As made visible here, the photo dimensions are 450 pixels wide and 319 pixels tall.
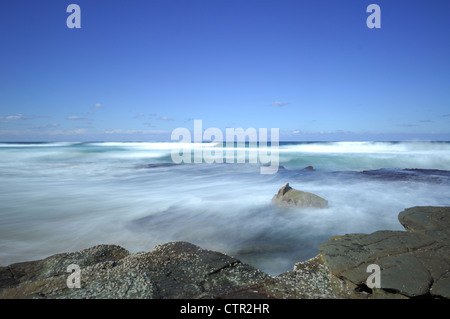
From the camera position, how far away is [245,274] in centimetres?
334

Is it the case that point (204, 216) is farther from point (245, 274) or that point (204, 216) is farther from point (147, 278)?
Answer: point (147, 278)

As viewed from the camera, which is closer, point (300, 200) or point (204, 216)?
point (204, 216)

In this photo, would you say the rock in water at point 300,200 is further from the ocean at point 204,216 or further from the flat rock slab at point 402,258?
the flat rock slab at point 402,258

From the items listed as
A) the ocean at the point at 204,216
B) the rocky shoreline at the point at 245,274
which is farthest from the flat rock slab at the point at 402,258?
the ocean at the point at 204,216

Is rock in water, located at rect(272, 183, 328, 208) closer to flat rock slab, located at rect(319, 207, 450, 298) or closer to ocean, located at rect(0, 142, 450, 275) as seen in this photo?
ocean, located at rect(0, 142, 450, 275)

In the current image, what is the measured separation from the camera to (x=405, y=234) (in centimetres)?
404

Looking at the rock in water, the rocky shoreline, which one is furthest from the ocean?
the rocky shoreline

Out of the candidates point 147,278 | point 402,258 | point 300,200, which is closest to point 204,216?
point 300,200

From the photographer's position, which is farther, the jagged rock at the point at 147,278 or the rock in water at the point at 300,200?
the rock in water at the point at 300,200

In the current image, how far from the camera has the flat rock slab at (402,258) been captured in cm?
281

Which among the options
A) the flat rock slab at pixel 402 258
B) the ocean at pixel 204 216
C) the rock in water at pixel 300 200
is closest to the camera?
the flat rock slab at pixel 402 258

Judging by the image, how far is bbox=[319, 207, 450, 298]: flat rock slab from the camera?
9.23 ft

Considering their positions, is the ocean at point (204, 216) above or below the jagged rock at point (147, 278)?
below

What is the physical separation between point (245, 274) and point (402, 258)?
7.09 ft
